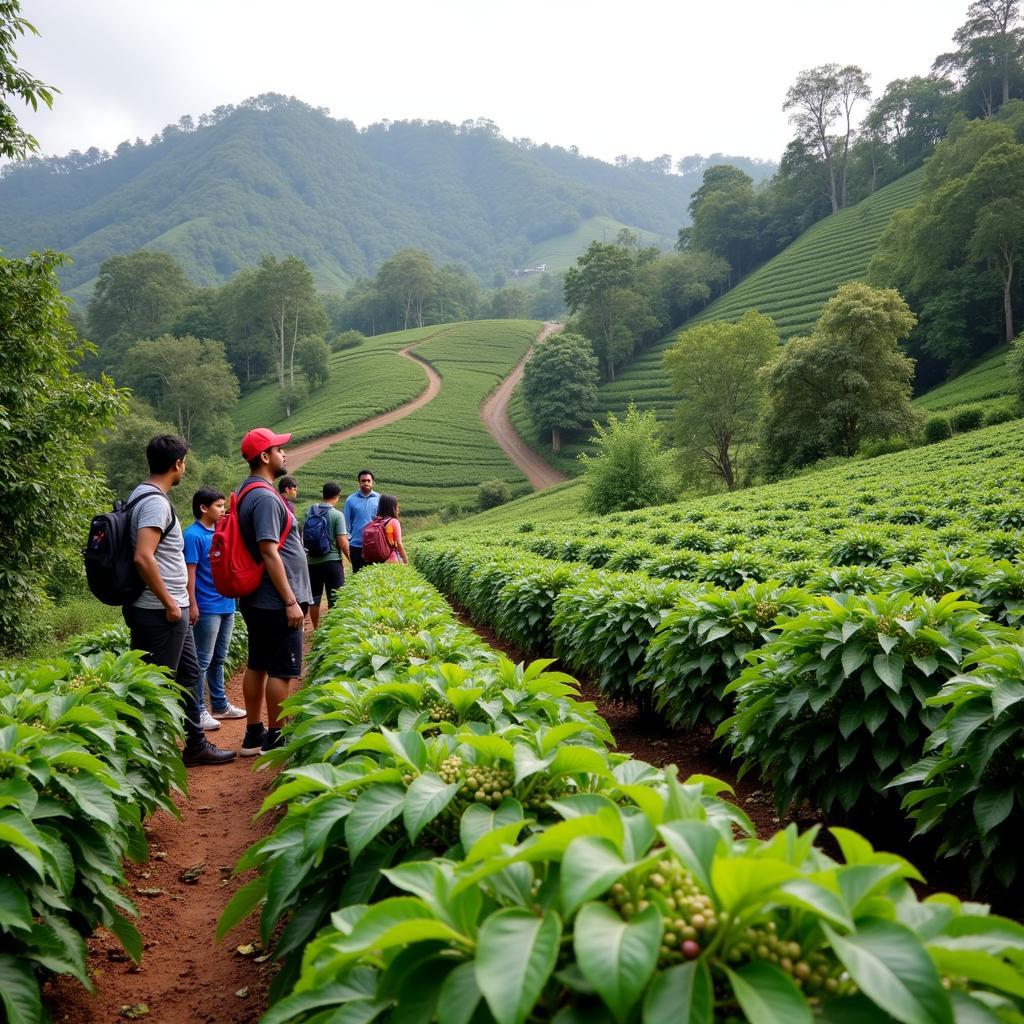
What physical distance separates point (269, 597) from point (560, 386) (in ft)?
173

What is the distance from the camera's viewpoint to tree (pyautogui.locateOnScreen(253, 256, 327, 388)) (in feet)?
226

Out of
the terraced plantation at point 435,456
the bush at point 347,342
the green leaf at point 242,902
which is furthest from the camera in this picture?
the bush at point 347,342

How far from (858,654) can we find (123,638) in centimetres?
629

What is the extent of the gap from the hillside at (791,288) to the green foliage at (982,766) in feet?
167

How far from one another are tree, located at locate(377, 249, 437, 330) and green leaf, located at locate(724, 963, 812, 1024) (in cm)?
10371

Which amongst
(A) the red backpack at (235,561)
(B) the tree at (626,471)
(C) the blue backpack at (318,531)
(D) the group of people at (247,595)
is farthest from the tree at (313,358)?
(A) the red backpack at (235,561)

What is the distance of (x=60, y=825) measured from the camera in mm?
2256

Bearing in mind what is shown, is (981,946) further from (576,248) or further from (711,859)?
(576,248)

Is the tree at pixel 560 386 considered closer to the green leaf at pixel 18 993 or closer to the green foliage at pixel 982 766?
the green foliage at pixel 982 766

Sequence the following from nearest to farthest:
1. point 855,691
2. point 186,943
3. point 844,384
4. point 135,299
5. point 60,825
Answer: point 60,825 → point 186,943 → point 855,691 → point 844,384 → point 135,299

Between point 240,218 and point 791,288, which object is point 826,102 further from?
point 240,218

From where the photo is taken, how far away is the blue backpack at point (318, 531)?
27.8 ft

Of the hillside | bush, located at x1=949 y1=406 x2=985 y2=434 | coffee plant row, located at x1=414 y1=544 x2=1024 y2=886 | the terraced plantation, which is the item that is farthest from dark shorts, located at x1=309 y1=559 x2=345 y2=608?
the hillside

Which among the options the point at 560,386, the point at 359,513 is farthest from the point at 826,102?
the point at 359,513
